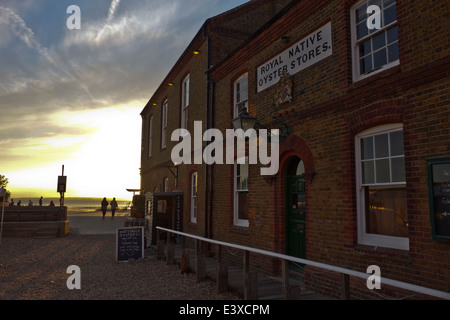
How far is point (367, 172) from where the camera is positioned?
582 centimetres

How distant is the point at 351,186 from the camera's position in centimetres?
588

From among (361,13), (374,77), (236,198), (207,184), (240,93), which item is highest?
(361,13)

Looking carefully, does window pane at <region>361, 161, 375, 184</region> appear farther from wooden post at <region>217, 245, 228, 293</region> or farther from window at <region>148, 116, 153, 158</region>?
window at <region>148, 116, 153, 158</region>

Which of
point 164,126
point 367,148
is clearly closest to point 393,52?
point 367,148

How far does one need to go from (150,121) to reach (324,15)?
17.2 meters

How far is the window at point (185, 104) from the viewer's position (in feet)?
48.5

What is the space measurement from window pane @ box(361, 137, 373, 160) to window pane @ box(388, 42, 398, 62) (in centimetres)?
137

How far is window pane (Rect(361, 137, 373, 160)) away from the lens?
19.0ft

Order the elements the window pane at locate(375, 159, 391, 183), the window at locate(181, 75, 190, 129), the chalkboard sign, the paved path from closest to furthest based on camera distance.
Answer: the window pane at locate(375, 159, 391, 183) → the chalkboard sign → the window at locate(181, 75, 190, 129) → the paved path

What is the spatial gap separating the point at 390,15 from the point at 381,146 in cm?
222

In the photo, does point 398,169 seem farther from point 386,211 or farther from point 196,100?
point 196,100

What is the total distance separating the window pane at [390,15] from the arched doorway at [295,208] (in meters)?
3.27

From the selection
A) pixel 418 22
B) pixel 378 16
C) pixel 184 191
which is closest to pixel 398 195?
pixel 418 22

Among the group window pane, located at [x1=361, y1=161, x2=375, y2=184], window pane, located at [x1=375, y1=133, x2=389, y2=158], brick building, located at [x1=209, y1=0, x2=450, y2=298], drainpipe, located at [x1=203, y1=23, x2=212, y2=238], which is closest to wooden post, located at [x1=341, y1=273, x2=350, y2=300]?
brick building, located at [x1=209, y1=0, x2=450, y2=298]
